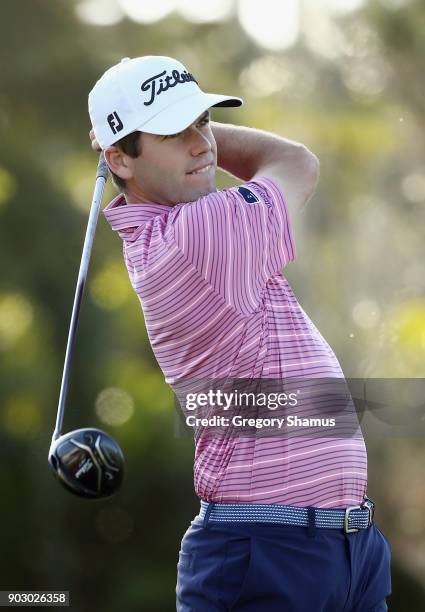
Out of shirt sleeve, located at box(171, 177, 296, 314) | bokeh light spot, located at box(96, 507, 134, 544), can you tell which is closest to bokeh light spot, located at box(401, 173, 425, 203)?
bokeh light spot, located at box(96, 507, 134, 544)

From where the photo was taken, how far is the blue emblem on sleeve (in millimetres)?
1454

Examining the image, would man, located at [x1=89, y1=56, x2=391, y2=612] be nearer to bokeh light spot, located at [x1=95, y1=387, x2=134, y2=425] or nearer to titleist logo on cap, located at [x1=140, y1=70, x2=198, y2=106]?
titleist logo on cap, located at [x1=140, y1=70, x2=198, y2=106]

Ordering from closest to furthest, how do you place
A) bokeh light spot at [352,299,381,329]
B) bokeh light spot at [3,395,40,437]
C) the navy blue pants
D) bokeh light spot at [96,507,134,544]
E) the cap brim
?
the navy blue pants < the cap brim < bokeh light spot at [3,395,40,437] < bokeh light spot at [96,507,134,544] < bokeh light spot at [352,299,381,329]

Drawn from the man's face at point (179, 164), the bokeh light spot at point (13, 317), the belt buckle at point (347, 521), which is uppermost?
the man's face at point (179, 164)

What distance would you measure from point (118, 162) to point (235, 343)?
34 centimetres

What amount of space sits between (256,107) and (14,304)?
1.14 m

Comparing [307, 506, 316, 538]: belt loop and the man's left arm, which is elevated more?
the man's left arm

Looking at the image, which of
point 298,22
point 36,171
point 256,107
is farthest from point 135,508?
point 298,22

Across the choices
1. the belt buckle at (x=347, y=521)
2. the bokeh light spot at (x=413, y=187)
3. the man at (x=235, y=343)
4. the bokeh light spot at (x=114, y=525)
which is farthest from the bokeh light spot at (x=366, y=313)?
the belt buckle at (x=347, y=521)

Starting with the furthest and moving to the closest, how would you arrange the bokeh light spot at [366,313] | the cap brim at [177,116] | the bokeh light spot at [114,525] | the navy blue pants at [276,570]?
the bokeh light spot at [366,313] → the bokeh light spot at [114,525] → the cap brim at [177,116] → the navy blue pants at [276,570]

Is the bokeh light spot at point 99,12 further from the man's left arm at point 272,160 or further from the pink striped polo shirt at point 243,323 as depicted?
the pink striped polo shirt at point 243,323

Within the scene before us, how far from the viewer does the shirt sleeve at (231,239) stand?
56.1 inches

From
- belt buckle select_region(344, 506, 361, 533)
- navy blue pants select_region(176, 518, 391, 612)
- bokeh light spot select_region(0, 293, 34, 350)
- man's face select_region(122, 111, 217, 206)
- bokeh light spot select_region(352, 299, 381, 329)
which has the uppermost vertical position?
man's face select_region(122, 111, 217, 206)

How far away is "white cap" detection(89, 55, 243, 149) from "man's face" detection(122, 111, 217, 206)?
3cm
